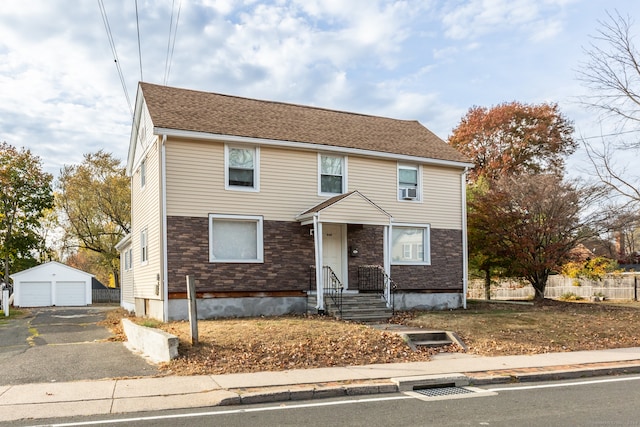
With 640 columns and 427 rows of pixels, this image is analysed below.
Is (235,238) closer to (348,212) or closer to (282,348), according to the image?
(348,212)

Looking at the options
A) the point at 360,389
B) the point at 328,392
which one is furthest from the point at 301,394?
the point at 360,389

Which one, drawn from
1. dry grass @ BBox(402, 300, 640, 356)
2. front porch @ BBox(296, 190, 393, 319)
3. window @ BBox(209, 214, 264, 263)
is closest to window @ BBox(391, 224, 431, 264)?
front porch @ BBox(296, 190, 393, 319)

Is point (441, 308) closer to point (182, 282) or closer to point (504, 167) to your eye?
point (182, 282)

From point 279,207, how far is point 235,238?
1.66 metres

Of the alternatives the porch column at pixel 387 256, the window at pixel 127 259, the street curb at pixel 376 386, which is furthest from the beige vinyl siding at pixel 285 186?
the window at pixel 127 259

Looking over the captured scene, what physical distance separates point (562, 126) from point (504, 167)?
5839 mm

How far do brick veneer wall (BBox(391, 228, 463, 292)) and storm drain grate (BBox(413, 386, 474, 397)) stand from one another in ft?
32.0

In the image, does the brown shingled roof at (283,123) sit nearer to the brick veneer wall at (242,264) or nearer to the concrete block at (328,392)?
the brick veneer wall at (242,264)

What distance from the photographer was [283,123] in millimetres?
18594

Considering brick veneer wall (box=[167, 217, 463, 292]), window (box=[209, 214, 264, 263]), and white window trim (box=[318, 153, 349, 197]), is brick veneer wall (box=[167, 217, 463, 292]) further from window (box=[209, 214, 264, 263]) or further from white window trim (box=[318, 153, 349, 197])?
white window trim (box=[318, 153, 349, 197])

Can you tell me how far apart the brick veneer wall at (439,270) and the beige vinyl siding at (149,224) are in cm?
765

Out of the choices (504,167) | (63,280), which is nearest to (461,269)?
(504,167)

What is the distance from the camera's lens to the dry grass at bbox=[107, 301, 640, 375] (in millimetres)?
10523

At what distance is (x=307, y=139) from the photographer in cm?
1780
